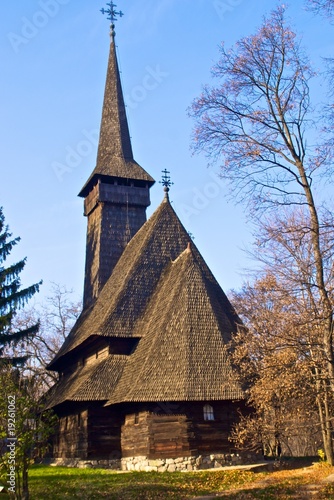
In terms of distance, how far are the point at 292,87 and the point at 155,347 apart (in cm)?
956

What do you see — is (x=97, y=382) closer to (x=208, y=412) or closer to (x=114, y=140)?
(x=208, y=412)

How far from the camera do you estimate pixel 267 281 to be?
512 inches

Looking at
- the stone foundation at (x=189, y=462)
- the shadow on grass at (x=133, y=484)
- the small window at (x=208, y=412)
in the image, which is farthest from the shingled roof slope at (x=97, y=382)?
the small window at (x=208, y=412)

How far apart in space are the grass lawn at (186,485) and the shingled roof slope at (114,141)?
17.0 meters

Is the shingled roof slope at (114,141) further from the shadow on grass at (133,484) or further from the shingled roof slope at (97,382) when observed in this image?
the shadow on grass at (133,484)

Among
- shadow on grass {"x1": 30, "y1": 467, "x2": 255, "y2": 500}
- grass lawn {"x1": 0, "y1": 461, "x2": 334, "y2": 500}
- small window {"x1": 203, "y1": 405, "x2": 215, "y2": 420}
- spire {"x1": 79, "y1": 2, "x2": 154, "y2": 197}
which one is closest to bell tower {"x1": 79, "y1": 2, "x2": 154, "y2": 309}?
spire {"x1": 79, "y1": 2, "x2": 154, "y2": 197}

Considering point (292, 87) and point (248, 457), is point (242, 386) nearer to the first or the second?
point (248, 457)

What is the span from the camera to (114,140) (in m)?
31.8

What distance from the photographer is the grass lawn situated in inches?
446

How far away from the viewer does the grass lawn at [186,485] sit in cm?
1132

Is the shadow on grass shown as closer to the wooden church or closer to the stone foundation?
the stone foundation

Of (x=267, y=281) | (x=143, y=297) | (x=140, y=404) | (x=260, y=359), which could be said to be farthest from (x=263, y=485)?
(x=143, y=297)

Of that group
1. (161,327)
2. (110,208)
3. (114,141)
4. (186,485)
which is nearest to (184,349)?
(161,327)

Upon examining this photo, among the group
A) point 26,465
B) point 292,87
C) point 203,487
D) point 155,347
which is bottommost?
point 203,487
